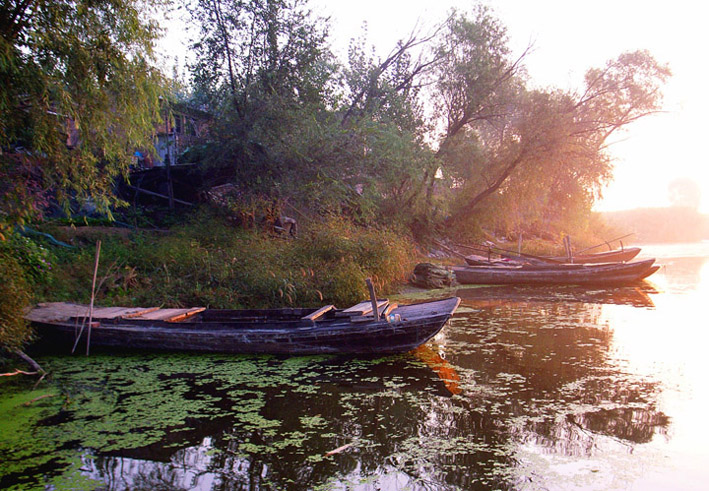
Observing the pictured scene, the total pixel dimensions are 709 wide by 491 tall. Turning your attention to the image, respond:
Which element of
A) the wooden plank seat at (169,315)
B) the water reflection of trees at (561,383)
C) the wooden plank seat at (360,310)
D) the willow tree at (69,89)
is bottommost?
the water reflection of trees at (561,383)

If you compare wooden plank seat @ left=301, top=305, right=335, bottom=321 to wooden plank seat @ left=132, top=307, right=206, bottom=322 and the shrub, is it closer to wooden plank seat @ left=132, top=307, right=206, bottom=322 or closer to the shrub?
wooden plank seat @ left=132, top=307, right=206, bottom=322

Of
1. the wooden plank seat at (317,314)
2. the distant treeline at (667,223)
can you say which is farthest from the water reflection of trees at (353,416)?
the distant treeline at (667,223)

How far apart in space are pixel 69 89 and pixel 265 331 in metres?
3.84

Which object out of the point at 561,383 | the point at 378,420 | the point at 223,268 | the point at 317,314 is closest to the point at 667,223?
the point at 223,268

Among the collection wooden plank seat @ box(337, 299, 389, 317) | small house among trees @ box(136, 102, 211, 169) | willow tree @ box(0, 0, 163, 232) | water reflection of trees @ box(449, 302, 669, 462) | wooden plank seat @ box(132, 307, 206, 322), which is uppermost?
small house among trees @ box(136, 102, 211, 169)

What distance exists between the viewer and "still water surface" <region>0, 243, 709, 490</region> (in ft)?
10.9

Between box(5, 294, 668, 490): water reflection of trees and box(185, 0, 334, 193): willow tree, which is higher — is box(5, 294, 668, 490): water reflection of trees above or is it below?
below

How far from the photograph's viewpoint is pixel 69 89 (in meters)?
6.14

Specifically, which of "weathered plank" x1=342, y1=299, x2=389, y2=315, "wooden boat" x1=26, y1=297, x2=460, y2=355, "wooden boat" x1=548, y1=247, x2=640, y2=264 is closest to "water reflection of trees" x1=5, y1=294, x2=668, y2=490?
"wooden boat" x1=26, y1=297, x2=460, y2=355

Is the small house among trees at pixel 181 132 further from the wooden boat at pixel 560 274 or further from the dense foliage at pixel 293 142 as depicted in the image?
the wooden boat at pixel 560 274

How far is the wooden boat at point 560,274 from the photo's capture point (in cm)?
1380

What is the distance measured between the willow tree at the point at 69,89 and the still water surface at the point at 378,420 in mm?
2351

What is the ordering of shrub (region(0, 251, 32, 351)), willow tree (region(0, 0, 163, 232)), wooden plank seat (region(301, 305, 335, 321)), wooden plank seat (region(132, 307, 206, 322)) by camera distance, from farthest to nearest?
wooden plank seat (region(132, 307, 206, 322))
wooden plank seat (region(301, 305, 335, 321))
willow tree (region(0, 0, 163, 232))
shrub (region(0, 251, 32, 351))

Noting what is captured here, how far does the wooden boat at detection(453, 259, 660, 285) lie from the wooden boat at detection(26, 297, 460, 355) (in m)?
7.80
